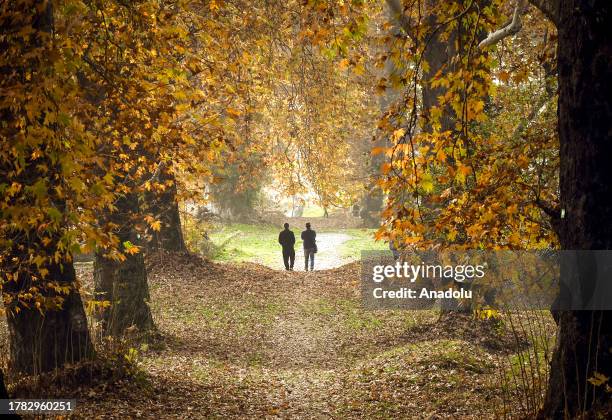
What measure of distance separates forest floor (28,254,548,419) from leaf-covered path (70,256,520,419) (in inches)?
1.0

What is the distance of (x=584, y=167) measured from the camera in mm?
5430

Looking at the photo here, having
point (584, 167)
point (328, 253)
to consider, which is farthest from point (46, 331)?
point (328, 253)

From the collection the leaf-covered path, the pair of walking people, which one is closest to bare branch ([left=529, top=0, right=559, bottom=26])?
the leaf-covered path

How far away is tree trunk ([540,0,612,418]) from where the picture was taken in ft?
17.5

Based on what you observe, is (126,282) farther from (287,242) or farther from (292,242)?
(292,242)

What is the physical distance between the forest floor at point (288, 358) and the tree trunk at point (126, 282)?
0.71 meters

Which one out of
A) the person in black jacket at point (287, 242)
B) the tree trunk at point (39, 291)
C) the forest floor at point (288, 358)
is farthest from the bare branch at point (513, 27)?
the person in black jacket at point (287, 242)

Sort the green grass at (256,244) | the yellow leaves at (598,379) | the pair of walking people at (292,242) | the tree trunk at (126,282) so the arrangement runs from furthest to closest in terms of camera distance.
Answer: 1. the green grass at (256,244)
2. the pair of walking people at (292,242)
3. the tree trunk at (126,282)
4. the yellow leaves at (598,379)

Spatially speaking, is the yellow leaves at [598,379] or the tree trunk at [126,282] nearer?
the yellow leaves at [598,379]

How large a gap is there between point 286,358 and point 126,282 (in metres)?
3.58

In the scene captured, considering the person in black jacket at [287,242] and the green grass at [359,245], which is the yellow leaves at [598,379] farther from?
the green grass at [359,245]

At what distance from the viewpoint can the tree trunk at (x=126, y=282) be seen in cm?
1229

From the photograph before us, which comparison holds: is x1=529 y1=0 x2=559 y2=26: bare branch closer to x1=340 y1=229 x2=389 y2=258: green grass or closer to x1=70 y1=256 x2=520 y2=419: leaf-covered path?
x1=70 y1=256 x2=520 y2=419: leaf-covered path

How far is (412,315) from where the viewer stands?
53.6ft
